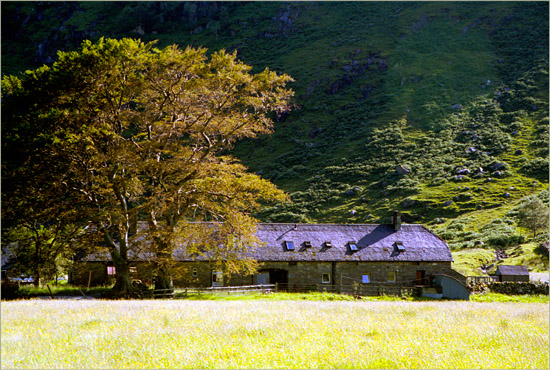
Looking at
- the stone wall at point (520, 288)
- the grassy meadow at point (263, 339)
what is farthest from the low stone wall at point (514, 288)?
the grassy meadow at point (263, 339)

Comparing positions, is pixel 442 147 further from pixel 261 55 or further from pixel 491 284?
pixel 261 55

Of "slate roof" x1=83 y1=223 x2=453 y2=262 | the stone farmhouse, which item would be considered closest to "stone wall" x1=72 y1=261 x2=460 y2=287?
the stone farmhouse

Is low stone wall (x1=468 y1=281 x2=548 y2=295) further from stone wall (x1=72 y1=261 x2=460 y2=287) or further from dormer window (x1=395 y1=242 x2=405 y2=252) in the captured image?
dormer window (x1=395 y1=242 x2=405 y2=252)

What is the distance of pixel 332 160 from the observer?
4811 inches

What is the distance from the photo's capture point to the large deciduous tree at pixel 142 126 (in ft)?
95.8

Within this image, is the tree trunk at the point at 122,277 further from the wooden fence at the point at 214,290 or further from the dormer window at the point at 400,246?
the dormer window at the point at 400,246

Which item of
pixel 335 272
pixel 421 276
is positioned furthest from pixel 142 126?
pixel 421 276

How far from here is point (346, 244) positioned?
45156 millimetres

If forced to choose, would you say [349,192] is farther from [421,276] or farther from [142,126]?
[142,126]

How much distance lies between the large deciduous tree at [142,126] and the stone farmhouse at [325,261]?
29.0 ft

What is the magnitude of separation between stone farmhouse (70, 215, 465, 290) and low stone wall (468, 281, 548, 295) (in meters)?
1.97

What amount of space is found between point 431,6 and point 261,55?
67253 mm

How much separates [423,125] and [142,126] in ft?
356

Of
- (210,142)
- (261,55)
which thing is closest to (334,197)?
(210,142)
